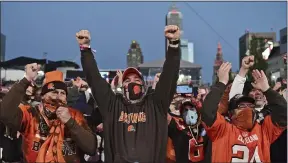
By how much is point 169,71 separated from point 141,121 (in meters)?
0.55

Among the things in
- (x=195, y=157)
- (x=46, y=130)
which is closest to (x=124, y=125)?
(x=46, y=130)

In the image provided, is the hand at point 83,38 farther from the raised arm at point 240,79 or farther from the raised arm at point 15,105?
the raised arm at point 240,79

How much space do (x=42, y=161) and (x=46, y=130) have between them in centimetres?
33

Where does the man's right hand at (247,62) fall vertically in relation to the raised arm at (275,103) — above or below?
above

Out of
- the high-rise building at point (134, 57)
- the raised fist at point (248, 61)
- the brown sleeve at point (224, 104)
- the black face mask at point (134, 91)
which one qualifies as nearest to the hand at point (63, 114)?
the black face mask at point (134, 91)

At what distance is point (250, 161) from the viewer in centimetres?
469

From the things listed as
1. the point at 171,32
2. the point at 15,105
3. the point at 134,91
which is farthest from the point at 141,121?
the point at 15,105

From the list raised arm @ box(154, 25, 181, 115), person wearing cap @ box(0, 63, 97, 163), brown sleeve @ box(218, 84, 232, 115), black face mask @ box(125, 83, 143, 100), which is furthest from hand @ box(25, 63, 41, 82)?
brown sleeve @ box(218, 84, 232, 115)

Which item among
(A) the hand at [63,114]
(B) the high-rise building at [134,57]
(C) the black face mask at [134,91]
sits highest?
→ (B) the high-rise building at [134,57]

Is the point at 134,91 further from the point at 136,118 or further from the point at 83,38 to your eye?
the point at 83,38

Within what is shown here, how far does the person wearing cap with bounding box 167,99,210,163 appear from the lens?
17.0ft

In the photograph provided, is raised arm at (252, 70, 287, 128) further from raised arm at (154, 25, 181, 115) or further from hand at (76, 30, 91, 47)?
hand at (76, 30, 91, 47)

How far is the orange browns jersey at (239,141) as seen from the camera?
4730 millimetres

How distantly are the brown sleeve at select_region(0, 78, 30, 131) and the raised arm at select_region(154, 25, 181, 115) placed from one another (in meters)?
1.34
